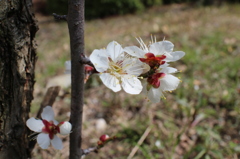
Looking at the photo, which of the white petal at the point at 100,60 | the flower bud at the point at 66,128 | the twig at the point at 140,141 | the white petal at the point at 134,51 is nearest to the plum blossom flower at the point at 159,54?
the white petal at the point at 134,51

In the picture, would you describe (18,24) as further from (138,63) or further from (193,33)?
(193,33)

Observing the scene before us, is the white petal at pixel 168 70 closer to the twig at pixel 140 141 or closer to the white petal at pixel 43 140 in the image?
the white petal at pixel 43 140

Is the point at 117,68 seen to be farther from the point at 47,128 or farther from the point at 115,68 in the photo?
the point at 47,128

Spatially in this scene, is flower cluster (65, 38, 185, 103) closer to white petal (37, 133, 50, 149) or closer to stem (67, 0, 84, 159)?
stem (67, 0, 84, 159)

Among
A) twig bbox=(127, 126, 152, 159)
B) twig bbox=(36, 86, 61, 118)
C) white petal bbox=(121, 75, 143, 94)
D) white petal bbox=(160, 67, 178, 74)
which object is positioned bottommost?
twig bbox=(127, 126, 152, 159)

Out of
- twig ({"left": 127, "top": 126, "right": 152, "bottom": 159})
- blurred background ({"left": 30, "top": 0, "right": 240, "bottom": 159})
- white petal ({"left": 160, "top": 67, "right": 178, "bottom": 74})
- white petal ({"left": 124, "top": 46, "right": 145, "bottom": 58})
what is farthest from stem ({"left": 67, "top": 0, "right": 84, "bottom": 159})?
twig ({"left": 127, "top": 126, "right": 152, "bottom": 159})

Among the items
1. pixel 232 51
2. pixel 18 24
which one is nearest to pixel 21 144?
pixel 18 24

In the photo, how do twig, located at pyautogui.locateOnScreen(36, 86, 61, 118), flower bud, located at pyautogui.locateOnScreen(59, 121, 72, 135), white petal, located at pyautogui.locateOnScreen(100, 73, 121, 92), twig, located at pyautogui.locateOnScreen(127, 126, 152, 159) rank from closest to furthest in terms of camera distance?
white petal, located at pyautogui.locateOnScreen(100, 73, 121, 92), flower bud, located at pyautogui.locateOnScreen(59, 121, 72, 135), twig, located at pyautogui.locateOnScreen(36, 86, 61, 118), twig, located at pyautogui.locateOnScreen(127, 126, 152, 159)
